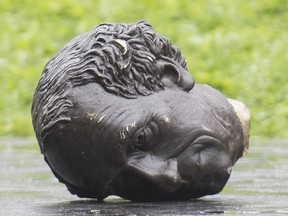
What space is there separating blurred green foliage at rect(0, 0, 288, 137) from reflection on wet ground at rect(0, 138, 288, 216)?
14.0 feet

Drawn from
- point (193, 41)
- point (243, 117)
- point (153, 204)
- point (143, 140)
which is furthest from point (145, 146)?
point (193, 41)

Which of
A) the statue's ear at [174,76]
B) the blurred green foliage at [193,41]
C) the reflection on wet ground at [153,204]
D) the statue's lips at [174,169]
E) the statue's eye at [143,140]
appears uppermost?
the statue's ear at [174,76]

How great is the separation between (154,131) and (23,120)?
319 inches

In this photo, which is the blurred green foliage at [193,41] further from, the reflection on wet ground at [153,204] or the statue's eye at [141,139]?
the statue's eye at [141,139]

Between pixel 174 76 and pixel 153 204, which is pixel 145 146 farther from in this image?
pixel 174 76

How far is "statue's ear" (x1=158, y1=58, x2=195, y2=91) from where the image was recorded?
5.36 meters

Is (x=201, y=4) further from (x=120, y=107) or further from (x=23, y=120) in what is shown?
(x=120, y=107)

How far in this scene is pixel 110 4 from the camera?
1692 centimetres

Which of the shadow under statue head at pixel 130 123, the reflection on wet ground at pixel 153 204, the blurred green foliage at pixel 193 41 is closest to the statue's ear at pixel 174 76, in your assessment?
the shadow under statue head at pixel 130 123

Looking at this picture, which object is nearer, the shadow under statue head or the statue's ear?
the shadow under statue head

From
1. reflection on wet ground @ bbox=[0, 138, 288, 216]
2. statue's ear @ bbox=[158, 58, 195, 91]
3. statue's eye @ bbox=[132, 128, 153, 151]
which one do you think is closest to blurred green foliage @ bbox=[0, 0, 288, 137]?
reflection on wet ground @ bbox=[0, 138, 288, 216]

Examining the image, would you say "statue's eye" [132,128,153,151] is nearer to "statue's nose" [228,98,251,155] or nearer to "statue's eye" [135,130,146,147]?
"statue's eye" [135,130,146,147]

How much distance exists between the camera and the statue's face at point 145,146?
5.11m

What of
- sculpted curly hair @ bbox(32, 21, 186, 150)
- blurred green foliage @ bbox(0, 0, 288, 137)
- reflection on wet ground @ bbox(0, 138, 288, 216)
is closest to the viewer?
reflection on wet ground @ bbox(0, 138, 288, 216)
